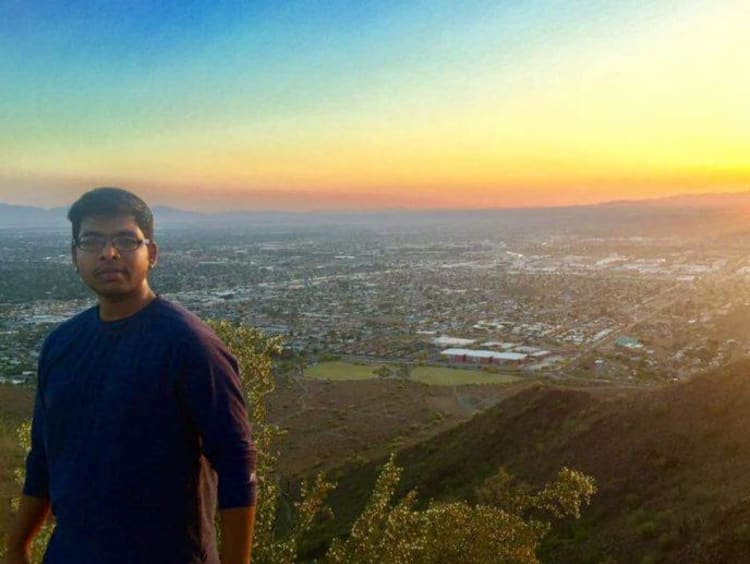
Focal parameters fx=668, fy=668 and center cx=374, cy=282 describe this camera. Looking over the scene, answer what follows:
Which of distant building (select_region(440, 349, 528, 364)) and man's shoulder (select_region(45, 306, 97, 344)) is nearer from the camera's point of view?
man's shoulder (select_region(45, 306, 97, 344))

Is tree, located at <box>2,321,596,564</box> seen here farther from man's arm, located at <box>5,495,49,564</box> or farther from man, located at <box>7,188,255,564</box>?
man, located at <box>7,188,255,564</box>

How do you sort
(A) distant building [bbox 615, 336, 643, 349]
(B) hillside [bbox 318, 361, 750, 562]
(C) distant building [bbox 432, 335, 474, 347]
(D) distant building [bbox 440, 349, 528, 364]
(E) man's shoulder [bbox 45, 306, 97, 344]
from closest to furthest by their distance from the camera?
1. (E) man's shoulder [bbox 45, 306, 97, 344]
2. (B) hillside [bbox 318, 361, 750, 562]
3. (D) distant building [bbox 440, 349, 528, 364]
4. (A) distant building [bbox 615, 336, 643, 349]
5. (C) distant building [bbox 432, 335, 474, 347]

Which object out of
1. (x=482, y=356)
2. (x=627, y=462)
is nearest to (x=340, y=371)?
(x=482, y=356)

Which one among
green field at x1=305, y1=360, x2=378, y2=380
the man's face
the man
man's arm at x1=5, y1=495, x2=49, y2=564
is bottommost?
green field at x1=305, y1=360, x2=378, y2=380

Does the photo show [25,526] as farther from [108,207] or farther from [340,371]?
[340,371]

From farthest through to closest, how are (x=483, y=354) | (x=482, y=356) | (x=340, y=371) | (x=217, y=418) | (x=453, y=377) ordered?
(x=483, y=354) < (x=482, y=356) < (x=340, y=371) < (x=453, y=377) < (x=217, y=418)

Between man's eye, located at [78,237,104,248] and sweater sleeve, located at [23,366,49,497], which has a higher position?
man's eye, located at [78,237,104,248]

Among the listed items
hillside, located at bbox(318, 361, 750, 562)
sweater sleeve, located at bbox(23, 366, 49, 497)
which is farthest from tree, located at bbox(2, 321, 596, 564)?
hillside, located at bbox(318, 361, 750, 562)
